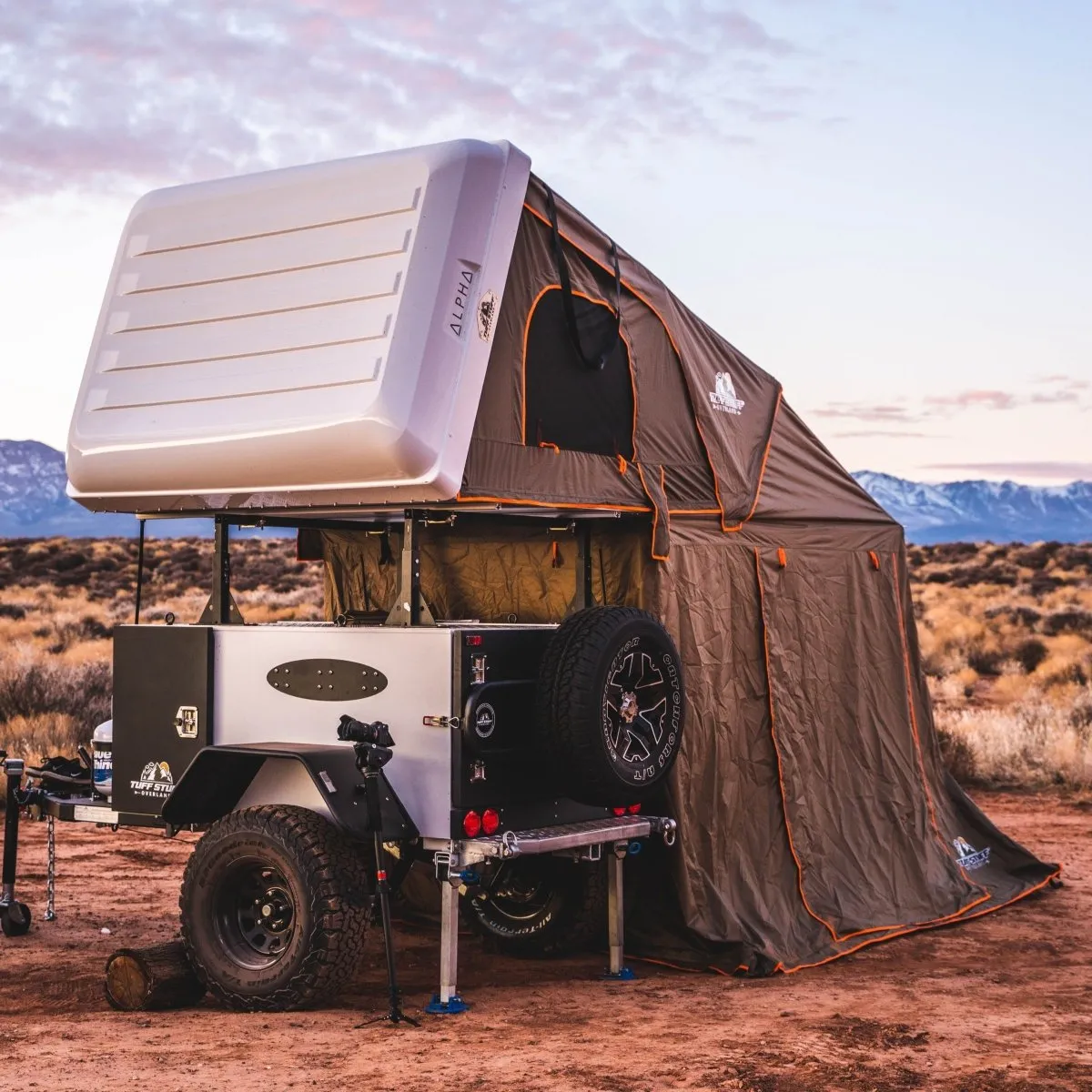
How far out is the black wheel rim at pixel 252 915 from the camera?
6949 millimetres

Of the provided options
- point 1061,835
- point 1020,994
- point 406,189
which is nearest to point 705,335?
point 406,189

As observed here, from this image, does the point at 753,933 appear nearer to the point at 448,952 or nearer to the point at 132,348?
the point at 448,952

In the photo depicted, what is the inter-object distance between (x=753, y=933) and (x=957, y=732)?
28.2ft

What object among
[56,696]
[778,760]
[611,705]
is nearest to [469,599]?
[778,760]

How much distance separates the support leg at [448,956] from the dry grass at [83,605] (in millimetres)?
8796

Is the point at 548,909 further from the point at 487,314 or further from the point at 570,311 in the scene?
the point at 487,314

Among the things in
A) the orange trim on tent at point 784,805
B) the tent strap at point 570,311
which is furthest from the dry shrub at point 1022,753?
the tent strap at point 570,311

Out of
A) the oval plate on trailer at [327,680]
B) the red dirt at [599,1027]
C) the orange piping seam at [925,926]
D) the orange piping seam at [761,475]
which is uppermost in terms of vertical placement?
the orange piping seam at [761,475]

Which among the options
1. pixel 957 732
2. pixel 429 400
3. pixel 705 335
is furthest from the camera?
pixel 957 732

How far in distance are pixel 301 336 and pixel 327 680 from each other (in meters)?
1.56

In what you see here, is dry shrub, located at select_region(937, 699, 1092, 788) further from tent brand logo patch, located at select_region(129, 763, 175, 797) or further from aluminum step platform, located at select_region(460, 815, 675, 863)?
tent brand logo patch, located at select_region(129, 763, 175, 797)

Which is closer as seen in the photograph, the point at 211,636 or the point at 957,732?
the point at 211,636

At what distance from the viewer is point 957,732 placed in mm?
16391

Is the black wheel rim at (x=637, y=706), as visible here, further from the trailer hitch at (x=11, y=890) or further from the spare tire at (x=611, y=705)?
the trailer hitch at (x=11, y=890)
